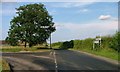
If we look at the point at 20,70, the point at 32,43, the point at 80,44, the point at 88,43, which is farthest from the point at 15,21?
the point at 20,70

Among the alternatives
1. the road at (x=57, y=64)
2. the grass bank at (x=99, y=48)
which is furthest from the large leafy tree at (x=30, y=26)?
the road at (x=57, y=64)

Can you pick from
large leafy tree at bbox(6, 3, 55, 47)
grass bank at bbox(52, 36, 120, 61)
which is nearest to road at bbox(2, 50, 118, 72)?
grass bank at bbox(52, 36, 120, 61)

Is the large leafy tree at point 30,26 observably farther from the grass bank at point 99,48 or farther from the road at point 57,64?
the road at point 57,64

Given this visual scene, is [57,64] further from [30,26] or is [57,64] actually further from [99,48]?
[30,26]

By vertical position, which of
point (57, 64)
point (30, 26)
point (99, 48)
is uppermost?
point (30, 26)

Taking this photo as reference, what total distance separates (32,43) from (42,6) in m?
10.6

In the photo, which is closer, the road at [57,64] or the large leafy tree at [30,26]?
the road at [57,64]

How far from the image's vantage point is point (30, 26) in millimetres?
73375

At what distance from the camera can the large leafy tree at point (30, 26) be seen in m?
74.1

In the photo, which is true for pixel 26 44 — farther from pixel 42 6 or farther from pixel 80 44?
pixel 80 44

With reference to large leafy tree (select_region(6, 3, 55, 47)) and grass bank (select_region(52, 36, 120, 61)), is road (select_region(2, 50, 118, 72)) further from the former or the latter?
large leafy tree (select_region(6, 3, 55, 47))

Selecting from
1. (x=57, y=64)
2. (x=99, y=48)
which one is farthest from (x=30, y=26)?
(x=57, y=64)

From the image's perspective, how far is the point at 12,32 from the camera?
76562 millimetres

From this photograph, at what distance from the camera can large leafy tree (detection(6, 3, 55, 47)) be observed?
74.1m
